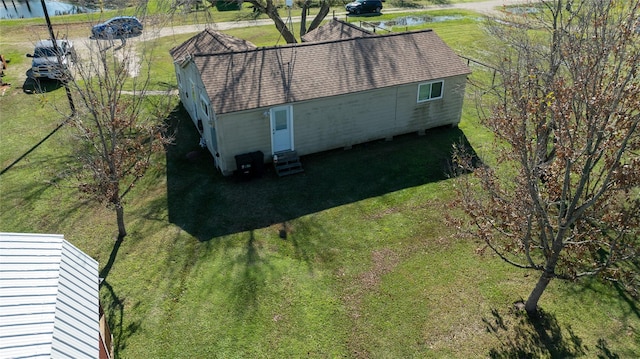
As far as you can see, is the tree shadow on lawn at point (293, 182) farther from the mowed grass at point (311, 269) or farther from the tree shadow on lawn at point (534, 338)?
the tree shadow on lawn at point (534, 338)

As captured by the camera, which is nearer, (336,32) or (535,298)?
(535,298)

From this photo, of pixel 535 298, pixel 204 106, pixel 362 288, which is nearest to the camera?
pixel 535 298

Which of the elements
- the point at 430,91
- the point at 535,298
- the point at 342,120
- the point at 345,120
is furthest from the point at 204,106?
the point at 535,298

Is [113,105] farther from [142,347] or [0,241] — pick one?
[142,347]

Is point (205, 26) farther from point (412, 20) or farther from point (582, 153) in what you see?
point (582, 153)

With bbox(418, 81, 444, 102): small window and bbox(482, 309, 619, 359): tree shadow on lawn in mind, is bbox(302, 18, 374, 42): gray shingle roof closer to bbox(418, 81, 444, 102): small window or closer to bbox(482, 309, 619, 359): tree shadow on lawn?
bbox(418, 81, 444, 102): small window

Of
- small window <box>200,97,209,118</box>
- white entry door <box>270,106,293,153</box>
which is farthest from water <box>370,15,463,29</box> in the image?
small window <box>200,97,209,118</box>

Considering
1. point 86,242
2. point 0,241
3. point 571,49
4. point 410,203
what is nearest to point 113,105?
point 86,242

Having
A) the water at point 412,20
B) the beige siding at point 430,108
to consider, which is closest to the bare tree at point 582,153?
the beige siding at point 430,108
